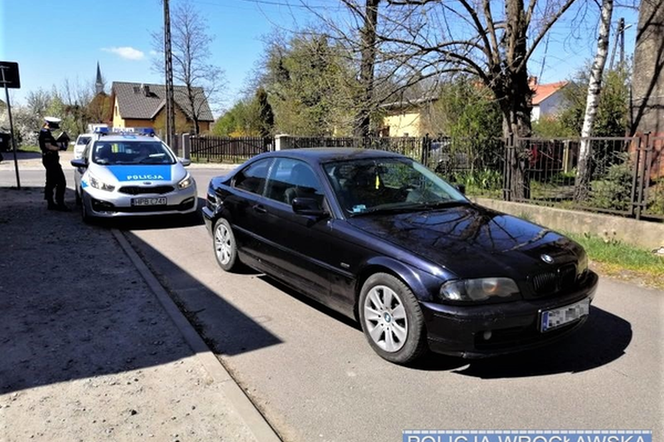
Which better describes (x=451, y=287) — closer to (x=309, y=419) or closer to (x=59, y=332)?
(x=309, y=419)

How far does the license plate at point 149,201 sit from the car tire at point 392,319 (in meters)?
5.90

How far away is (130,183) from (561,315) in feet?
24.0

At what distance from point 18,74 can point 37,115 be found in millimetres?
51242

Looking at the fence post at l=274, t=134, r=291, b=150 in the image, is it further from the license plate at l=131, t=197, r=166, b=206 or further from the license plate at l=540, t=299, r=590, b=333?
the license plate at l=540, t=299, r=590, b=333

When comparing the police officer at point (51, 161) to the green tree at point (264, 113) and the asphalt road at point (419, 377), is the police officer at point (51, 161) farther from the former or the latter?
the green tree at point (264, 113)

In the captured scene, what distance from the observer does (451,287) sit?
3.32m

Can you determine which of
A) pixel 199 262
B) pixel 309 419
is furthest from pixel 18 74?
pixel 309 419

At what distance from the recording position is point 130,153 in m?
9.79

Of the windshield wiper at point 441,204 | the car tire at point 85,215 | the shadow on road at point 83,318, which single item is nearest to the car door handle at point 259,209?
the shadow on road at point 83,318

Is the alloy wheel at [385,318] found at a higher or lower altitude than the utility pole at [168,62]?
lower

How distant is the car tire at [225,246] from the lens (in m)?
5.99

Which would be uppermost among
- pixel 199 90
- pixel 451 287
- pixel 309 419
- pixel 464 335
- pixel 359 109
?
pixel 199 90

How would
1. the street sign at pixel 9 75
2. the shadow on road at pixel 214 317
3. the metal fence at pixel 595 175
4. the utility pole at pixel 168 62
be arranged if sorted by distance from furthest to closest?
1. the utility pole at pixel 168 62
2. the street sign at pixel 9 75
3. the metal fence at pixel 595 175
4. the shadow on road at pixel 214 317

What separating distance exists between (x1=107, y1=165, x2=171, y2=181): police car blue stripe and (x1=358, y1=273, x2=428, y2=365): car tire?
6128mm
